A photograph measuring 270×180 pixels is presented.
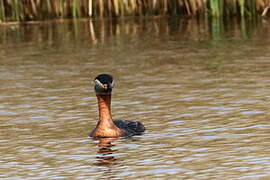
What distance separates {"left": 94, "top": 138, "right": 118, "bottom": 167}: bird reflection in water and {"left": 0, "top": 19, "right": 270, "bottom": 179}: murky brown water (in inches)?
0.4

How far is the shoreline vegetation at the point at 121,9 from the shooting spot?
2270 cm

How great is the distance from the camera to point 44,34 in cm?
2169

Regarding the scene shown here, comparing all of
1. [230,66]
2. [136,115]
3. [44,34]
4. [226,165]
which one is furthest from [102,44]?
[226,165]

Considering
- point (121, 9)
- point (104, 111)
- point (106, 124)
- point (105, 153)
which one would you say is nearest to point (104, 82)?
point (104, 111)

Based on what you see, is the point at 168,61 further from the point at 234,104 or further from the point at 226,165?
the point at 226,165

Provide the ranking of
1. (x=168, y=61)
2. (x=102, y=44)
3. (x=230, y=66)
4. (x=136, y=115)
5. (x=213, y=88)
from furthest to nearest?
(x=102, y=44) < (x=168, y=61) < (x=230, y=66) < (x=213, y=88) < (x=136, y=115)

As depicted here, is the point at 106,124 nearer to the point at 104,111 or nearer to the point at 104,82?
→ the point at 104,111

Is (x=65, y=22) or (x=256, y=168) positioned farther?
(x=65, y=22)

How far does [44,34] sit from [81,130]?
37.2 ft

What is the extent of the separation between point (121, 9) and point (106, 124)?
13648 millimetres


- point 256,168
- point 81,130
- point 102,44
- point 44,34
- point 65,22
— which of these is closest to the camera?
point 256,168

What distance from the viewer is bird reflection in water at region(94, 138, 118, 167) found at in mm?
8828

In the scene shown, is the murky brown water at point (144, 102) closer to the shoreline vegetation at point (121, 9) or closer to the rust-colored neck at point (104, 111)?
the rust-colored neck at point (104, 111)

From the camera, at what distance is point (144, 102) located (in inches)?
483
